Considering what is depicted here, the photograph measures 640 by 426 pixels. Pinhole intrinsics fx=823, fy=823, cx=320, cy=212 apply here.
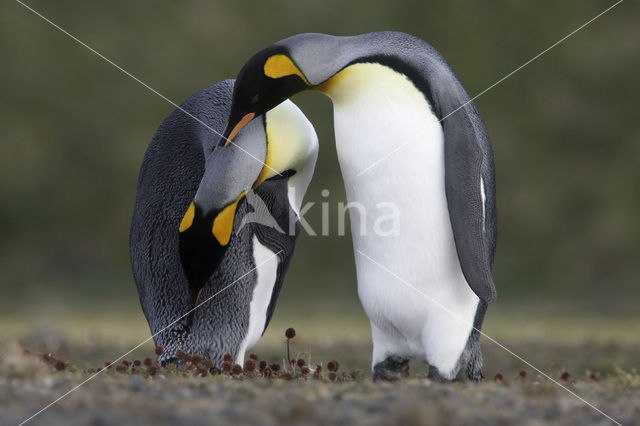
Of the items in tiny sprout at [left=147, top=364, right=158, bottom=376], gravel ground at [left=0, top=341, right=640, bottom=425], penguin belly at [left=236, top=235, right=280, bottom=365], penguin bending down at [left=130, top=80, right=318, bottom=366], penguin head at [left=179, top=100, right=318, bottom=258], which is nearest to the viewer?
gravel ground at [left=0, top=341, right=640, bottom=425]

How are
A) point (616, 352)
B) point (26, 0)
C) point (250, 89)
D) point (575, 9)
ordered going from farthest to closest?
point (26, 0) → point (575, 9) → point (616, 352) → point (250, 89)

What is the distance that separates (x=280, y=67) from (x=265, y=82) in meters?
0.08

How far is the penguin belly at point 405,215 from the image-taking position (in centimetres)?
298

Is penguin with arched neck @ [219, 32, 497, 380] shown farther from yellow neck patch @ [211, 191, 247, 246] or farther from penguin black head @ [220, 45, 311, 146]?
yellow neck patch @ [211, 191, 247, 246]

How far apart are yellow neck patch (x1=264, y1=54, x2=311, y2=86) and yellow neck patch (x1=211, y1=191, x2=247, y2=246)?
1.51ft

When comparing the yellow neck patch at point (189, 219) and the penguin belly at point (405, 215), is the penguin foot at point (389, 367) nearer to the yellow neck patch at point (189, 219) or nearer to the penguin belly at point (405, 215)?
the penguin belly at point (405, 215)

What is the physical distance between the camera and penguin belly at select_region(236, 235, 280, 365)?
336cm

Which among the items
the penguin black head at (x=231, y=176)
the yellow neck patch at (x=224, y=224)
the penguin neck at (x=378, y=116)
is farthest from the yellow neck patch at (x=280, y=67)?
the yellow neck patch at (x=224, y=224)

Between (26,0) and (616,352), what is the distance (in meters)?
10.6

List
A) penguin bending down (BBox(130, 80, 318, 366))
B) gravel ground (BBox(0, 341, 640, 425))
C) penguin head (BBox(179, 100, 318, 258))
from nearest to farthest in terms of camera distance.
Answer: gravel ground (BBox(0, 341, 640, 425))
penguin head (BBox(179, 100, 318, 258))
penguin bending down (BBox(130, 80, 318, 366))

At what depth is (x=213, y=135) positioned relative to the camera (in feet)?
11.2

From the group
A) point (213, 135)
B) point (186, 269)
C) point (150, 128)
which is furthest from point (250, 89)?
point (150, 128)

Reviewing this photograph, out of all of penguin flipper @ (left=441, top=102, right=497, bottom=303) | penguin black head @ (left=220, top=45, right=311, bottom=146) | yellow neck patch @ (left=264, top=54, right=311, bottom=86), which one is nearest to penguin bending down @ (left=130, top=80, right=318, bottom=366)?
penguin black head @ (left=220, top=45, right=311, bottom=146)

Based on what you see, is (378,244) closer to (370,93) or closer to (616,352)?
(370,93)
